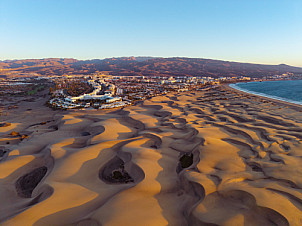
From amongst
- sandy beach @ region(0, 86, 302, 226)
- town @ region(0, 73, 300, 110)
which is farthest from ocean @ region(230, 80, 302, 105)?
sandy beach @ region(0, 86, 302, 226)

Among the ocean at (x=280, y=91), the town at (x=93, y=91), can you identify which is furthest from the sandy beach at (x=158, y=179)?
the ocean at (x=280, y=91)

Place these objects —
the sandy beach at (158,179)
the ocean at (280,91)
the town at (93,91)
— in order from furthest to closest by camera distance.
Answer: the ocean at (280,91) → the town at (93,91) → the sandy beach at (158,179)

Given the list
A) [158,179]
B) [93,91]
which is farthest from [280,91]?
[158,179]

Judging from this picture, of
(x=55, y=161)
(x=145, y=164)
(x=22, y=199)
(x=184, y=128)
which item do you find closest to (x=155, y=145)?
(x=145, y=164)

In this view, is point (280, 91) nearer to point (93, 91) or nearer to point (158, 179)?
point (93, 91)

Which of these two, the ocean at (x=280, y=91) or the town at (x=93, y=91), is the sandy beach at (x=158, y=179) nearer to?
the town at (x=93, y=91)

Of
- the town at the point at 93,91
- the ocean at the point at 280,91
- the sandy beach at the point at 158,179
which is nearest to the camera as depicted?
the sandy beach at the point at 158,179

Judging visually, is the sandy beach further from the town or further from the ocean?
the ocean

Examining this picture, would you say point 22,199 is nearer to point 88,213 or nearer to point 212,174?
point 88,213
